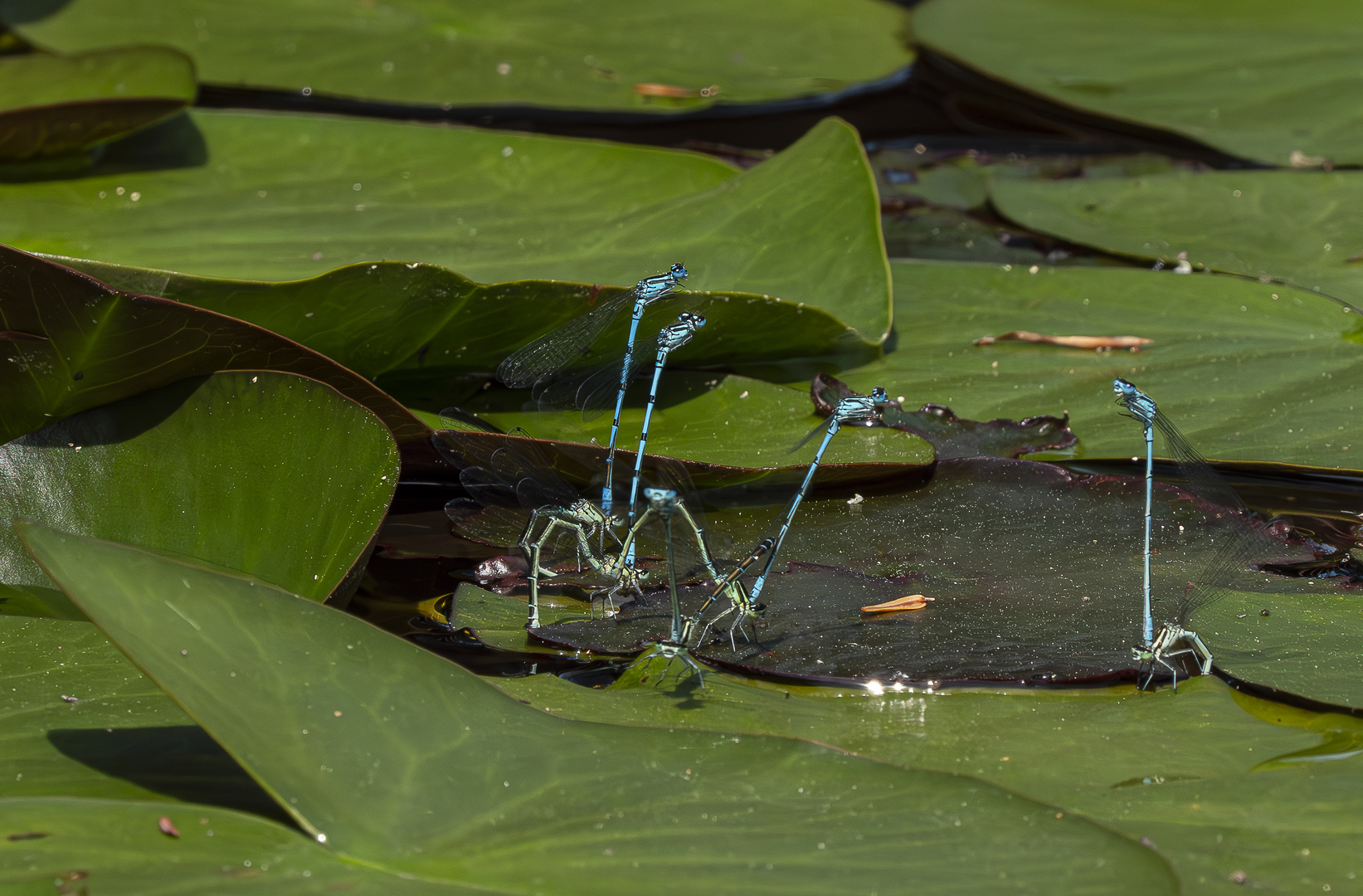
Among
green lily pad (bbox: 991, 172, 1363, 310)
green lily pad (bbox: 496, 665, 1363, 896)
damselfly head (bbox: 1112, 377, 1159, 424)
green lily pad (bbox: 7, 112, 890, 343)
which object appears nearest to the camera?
green lily pad (bbox: 496, 665, 1363, 896)

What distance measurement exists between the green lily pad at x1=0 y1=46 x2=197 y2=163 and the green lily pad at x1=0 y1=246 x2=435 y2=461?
157cm

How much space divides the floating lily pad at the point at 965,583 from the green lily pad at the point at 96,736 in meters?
0.72

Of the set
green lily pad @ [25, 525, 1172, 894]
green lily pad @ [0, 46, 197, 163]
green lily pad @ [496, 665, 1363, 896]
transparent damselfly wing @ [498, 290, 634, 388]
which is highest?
green lily pad @ [0, 46, 197, 163]

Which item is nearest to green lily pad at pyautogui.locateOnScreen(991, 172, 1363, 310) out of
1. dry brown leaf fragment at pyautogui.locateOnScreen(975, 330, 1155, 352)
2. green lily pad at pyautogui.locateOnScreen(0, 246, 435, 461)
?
dry brown leaf fragment at pyautogui.locateOnScreen(975, 330, 1155, 352)

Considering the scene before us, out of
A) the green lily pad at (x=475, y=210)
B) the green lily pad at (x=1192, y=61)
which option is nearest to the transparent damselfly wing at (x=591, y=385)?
the green lily pad at (x=475, y=210)

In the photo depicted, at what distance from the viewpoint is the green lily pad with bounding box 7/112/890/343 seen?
10.8ft

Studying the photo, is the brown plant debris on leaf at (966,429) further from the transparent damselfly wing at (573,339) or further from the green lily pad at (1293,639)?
the green lily pad at (1293,639)

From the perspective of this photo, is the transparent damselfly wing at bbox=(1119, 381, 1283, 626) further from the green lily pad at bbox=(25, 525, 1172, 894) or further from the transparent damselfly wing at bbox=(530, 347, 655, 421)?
the transparent damselfly wing at bbox=(530, 347, 655, 421)

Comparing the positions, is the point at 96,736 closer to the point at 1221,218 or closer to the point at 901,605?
the point at 901,605

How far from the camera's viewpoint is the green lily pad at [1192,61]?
4648mm

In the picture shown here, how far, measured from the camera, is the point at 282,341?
243 cm

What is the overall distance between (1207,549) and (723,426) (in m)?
1.29

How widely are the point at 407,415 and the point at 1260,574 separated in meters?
2.10

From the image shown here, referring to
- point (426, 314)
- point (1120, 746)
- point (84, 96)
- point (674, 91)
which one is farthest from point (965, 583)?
point (84, 96)
